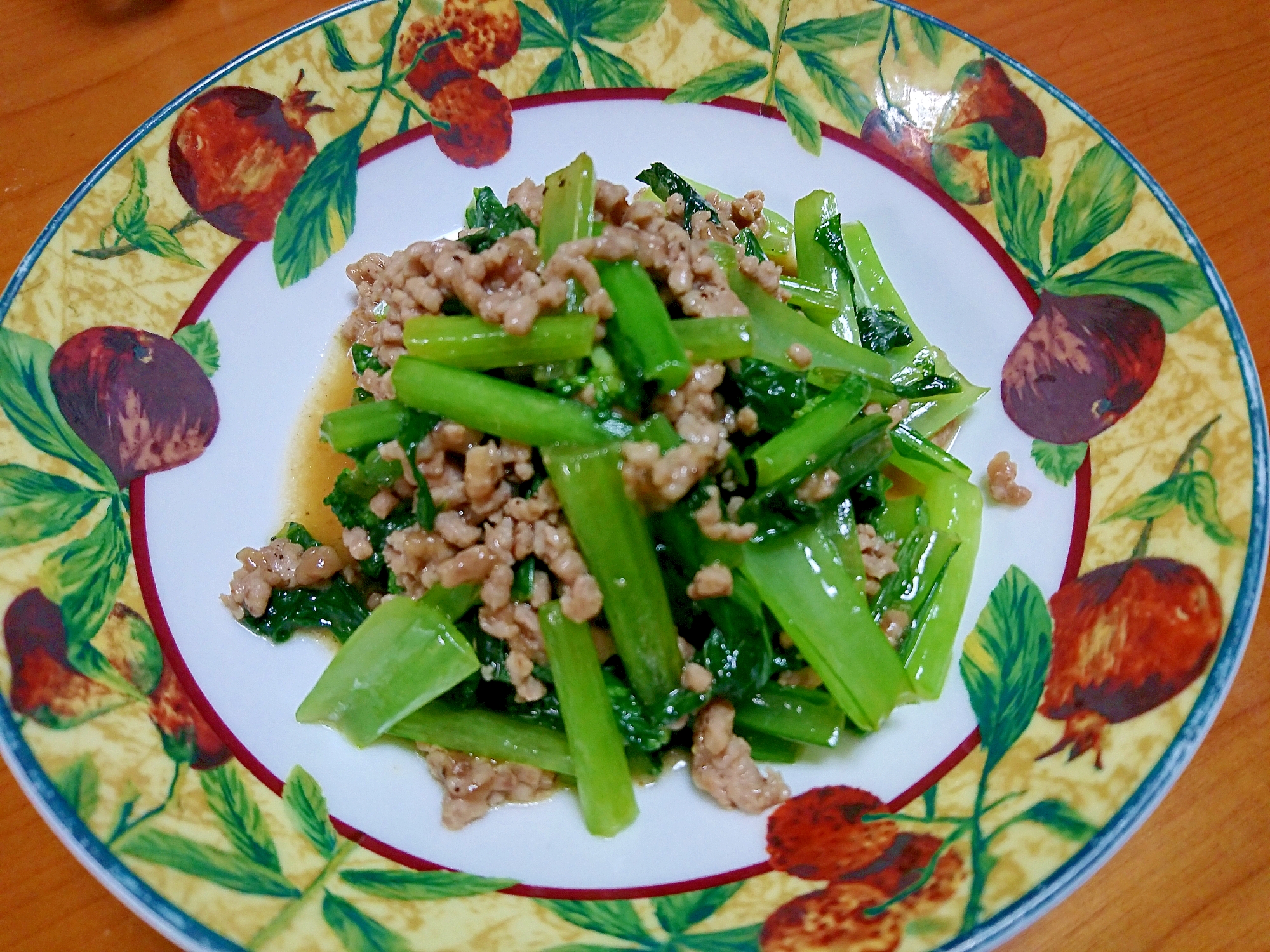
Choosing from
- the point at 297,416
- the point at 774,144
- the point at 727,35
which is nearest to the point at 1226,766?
the point at 774,144

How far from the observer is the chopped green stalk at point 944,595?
2.15 metres

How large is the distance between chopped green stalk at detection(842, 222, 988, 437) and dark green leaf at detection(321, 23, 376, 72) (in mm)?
1791

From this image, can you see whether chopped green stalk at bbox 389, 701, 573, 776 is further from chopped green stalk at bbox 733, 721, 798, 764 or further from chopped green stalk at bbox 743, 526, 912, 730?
chopped green stalk at bbox 743, 526, 912, 730

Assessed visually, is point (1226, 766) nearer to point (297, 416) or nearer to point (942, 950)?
point (942, 950)

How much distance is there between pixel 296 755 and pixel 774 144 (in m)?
2.47

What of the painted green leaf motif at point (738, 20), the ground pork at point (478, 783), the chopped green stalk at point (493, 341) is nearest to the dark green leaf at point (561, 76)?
the painted green leaf motif at point (738, 20)

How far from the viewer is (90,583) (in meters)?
2.14

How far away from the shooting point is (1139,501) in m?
2.16

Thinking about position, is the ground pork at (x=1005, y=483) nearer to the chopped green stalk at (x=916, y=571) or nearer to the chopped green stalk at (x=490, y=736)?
the chopped green stalk at (x=916, y=571)

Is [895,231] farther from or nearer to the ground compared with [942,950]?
farther from the ground

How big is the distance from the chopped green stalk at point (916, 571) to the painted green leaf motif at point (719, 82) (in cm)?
171

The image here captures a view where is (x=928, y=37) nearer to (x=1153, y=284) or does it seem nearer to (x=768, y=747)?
(x=1153, y=284)

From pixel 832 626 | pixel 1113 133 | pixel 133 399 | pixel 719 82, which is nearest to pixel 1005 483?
pixel 832 626

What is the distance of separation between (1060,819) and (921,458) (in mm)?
1031
